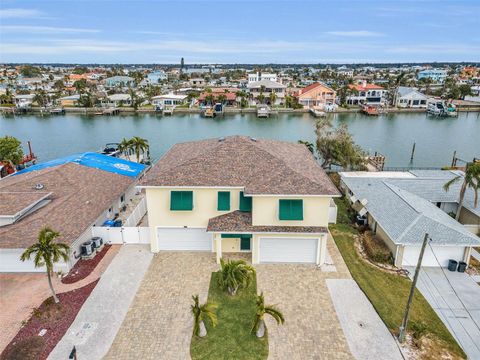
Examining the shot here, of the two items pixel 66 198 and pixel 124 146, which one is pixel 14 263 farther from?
pixel 124 146

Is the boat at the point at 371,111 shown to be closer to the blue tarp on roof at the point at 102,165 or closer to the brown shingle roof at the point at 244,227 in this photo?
the blue tarp on roof at the point at 102,165

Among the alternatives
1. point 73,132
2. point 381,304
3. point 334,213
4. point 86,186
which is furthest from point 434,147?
point 73,132

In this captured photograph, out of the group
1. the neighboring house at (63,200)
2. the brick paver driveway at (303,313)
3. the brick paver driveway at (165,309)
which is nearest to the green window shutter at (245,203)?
the brick paver driveway at (303,313)

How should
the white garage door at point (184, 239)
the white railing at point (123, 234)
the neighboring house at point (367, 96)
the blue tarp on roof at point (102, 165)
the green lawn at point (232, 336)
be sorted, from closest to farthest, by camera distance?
1. the green lawn at point (232, 336)
2. the white garage door at point (184, 239)
3. the white railing at point (123, 234)
4. the blue tarp on roof at point (102, 165)
5. the neighboring house at point (367, 96)

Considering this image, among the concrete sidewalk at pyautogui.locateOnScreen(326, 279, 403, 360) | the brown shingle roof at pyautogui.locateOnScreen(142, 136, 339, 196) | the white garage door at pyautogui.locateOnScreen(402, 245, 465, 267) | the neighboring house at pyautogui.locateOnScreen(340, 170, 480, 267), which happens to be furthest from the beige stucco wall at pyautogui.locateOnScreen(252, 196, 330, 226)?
the white garage door at pyautogui.locateOnScreen(402, 245, 465, 267)

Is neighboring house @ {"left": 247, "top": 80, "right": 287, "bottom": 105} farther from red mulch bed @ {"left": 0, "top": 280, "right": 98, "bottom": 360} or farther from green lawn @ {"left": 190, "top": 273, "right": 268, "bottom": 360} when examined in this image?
red mulch bed @ {"left": 0, "top": 280, "right": 98, "bottom": 360}

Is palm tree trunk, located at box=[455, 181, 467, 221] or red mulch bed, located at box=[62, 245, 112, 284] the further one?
palm tree trunk, located at box=[455, 181, 467, 221]
